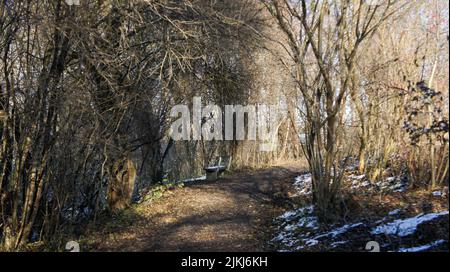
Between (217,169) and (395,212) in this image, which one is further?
(217,169)

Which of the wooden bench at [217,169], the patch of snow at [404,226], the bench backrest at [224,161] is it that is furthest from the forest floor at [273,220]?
the bench backrest at [224,161]

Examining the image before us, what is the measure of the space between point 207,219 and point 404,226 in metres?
4.17

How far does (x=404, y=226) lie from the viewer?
5.08 metres

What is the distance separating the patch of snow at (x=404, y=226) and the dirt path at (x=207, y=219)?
1810mm

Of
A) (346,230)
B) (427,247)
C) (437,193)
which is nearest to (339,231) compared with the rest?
(346,230)

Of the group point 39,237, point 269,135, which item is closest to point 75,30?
point 39,237

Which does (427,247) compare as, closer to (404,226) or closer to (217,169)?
(404,226)

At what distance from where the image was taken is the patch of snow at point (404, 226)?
4895 millimetres

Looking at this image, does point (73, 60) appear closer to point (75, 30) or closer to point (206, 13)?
point (75, 30)

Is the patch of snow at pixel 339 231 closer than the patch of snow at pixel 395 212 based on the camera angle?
No

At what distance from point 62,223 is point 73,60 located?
3162 mm

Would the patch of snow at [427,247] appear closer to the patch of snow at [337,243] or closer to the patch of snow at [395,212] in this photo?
the patch of snow at [337,243]

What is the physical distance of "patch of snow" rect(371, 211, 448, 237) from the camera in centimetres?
489

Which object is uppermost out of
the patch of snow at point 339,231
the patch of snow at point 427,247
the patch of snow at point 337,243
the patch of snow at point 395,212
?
the patch of snow at point 395,212
